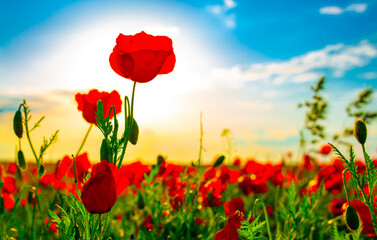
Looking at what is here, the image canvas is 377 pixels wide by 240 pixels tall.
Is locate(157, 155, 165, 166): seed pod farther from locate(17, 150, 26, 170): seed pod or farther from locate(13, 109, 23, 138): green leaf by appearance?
locate(13, 109, 23, 138): green leaf

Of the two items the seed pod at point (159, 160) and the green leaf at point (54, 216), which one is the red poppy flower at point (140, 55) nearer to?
the green leaf at point (54, 216)

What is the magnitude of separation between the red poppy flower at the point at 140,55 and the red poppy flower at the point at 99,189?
0.36m

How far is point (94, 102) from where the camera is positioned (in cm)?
140

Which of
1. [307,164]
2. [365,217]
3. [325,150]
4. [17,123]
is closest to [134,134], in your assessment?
[17,123]

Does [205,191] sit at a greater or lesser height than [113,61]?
lesser

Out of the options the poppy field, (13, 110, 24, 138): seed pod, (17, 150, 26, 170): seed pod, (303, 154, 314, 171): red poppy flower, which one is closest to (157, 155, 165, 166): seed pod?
the poppy field

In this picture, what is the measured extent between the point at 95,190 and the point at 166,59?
1.73ft

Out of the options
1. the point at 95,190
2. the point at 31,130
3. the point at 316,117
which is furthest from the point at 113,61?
the point at 316,117

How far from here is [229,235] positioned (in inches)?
39.9

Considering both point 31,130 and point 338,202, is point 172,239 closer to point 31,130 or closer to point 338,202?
point 31,130

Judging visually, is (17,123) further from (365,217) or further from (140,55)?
(365,217)

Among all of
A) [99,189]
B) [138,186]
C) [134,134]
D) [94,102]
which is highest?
[94,102]

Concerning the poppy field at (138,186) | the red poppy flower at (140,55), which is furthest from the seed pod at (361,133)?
the red poppy flower at (140,55)

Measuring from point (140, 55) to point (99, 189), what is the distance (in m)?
0.46
